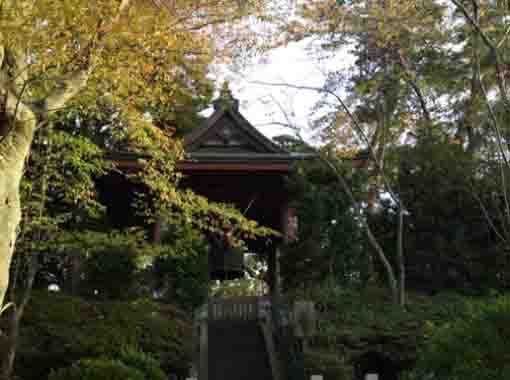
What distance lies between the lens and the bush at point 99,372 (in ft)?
23.6

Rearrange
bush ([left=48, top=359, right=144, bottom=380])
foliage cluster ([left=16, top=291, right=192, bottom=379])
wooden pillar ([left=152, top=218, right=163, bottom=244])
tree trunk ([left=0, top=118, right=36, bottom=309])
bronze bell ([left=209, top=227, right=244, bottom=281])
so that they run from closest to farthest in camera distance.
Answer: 1. tree trunk ([left=0, top=118, right=36, bottom=309])
2. bush ([left=48, top=359, right=144, bottom=380])
3. foliage cluster ([left=16, top=291, right=192, bottom=379])
4. wooden pillar ([left=152, top=218, right=163, bottom=244])
5. bronze bell ([left=209, top=227, right=244, bottom=281])

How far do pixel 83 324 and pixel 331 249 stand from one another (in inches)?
241

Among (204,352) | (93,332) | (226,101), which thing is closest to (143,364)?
(93,332)

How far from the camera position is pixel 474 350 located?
6.09 m

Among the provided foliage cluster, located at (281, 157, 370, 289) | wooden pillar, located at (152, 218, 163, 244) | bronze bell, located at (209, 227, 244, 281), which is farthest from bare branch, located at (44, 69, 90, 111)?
bronze bell, located at (209, 227, 244, 281)

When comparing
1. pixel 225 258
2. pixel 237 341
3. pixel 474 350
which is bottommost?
pixel 237 341

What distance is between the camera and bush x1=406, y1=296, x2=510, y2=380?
233 inches

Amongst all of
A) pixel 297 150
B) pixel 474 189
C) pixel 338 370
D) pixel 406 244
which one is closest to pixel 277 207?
pixel 297 150

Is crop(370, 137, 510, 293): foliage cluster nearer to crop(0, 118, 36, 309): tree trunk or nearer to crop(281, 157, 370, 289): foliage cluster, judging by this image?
crop(281, 157, 370, 289): foliage cluster

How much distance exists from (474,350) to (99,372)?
4446 mm

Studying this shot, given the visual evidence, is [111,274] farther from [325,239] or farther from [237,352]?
[325,239]

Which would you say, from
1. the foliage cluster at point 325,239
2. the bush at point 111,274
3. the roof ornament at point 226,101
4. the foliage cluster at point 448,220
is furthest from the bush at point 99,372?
the foliage cluster at point 448,220

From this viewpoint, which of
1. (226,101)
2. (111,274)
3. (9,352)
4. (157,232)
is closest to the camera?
(9,352)

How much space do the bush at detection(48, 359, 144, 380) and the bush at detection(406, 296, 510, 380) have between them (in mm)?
3549
